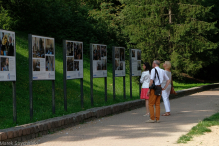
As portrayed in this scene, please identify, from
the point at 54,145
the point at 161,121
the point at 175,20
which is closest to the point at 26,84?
the point at 161,121

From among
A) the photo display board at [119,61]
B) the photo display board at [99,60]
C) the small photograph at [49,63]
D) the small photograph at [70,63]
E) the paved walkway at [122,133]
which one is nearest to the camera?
the paved walkway at [122,133]

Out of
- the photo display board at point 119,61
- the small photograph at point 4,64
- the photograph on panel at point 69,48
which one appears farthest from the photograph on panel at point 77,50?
the small photograph at point 4,64

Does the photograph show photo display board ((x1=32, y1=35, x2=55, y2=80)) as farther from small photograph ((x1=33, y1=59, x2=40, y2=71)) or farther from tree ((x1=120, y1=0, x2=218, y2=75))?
tree ((x1=120, y1=0, x2=218, y2=75))

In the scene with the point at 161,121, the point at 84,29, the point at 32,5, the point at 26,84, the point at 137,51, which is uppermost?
the point at 32,5

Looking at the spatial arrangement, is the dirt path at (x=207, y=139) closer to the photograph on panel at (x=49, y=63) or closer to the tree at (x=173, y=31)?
the photograph on panel at (x=49, y=63)

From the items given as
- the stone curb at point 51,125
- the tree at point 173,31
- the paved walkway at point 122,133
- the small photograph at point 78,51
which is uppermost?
the tree at point 173,31

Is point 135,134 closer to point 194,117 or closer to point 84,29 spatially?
point 194,117

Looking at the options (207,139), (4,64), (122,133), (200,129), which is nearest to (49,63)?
(4,64)

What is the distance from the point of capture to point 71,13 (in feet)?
86.4

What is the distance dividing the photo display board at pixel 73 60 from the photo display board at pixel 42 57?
98 centimetres

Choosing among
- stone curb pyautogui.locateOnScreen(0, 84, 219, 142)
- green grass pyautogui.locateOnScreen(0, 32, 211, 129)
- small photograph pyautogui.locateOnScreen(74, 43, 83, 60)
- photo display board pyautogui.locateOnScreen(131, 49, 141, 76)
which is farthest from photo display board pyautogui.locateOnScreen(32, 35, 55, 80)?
photo display board pyautogui.locateOnScreen(131, 49, 141, 76)

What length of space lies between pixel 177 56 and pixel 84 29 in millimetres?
7769

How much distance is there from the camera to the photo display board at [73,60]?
10.2 meters

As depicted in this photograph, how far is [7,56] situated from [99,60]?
5101 millimetres
